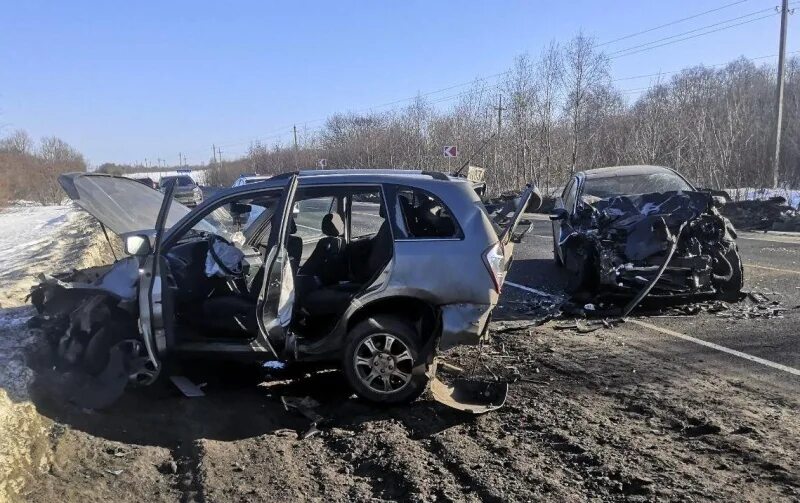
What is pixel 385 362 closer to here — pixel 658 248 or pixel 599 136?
pixel 658 248

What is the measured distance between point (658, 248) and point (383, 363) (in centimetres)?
431

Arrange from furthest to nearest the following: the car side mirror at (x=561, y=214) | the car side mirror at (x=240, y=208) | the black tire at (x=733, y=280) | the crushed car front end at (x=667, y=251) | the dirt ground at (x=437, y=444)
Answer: the car side mirror at (x=561, y=214) → the black tire at (x=733, y=280) → the crushed car front end at (x=667, y=251) → the car side mirror at (x=240, y=208) → the dirt ground at (x=437, y=444)

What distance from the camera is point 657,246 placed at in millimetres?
7453

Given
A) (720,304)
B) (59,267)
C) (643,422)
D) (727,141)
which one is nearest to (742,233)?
(720,304)

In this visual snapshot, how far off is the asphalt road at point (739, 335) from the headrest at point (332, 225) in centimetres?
331

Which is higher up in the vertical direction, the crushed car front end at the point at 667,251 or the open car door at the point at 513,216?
the open car door at the point at 513,216

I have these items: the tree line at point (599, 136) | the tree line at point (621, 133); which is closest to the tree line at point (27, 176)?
the tree line at point (599, 136)

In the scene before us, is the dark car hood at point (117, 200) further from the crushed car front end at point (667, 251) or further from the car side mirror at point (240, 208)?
the crushed car front end at point (667, 251)

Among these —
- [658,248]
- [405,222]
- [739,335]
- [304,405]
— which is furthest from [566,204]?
[304,405]

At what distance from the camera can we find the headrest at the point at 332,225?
5891mm

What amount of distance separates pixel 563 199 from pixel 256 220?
631cm

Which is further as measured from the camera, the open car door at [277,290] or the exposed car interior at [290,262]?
the exposed car interior at [290,262]

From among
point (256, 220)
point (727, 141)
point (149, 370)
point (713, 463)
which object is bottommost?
point (713, 463)

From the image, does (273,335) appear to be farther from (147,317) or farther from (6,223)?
(6,223)
